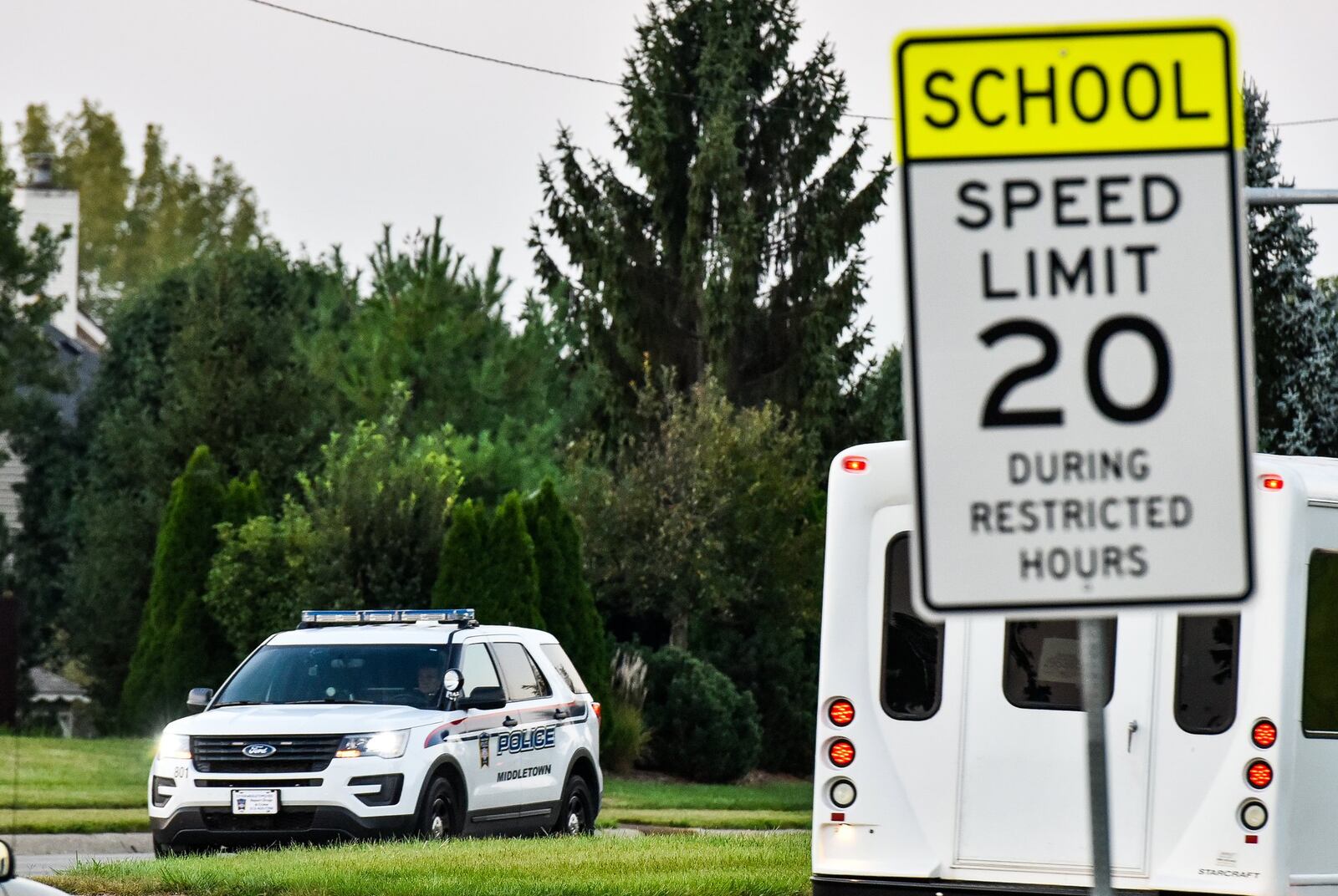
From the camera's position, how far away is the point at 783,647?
3478cm

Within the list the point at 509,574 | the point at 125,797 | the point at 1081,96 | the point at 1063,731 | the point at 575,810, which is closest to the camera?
the point at 1081,96

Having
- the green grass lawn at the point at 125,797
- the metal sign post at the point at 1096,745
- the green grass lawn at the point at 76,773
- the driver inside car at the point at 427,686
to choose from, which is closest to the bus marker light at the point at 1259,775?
the metal sign post at the point at 1096,745

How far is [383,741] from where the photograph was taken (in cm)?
1568

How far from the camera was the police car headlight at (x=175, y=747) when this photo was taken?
1588cm

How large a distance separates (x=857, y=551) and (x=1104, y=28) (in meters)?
7.21

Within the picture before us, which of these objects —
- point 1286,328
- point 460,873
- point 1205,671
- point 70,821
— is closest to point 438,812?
point 460,873

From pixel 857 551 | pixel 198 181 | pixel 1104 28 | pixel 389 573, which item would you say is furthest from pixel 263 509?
pixel 198 181

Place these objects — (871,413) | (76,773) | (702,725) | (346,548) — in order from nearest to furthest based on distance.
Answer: (76,773)
(346,548)
(702,725)
(871,413)

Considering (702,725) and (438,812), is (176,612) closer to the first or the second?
(702,725)

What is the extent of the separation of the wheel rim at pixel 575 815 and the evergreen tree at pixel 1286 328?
28.4 meters

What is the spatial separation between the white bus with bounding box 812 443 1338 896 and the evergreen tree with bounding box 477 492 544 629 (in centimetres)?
1729

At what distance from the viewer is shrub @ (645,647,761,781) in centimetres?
3114

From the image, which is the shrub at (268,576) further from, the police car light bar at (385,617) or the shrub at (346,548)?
the police car light bar at (385,617)

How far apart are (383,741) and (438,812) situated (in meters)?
0.91
